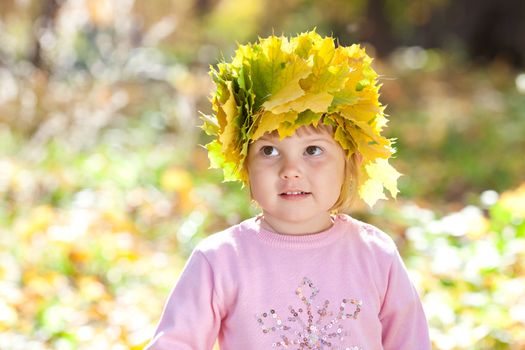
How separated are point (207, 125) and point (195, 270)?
383 millimetres

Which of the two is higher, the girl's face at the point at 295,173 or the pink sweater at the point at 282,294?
the girl's face at the point at 295,173

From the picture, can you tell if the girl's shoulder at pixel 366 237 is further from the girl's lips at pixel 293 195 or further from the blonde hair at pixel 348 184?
the girl's lips at pixel 293 195

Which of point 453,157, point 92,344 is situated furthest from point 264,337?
point 453,157

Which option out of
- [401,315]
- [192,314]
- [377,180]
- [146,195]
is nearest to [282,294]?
[192,314]

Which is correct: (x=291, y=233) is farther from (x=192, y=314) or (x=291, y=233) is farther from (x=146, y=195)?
(x=146, y=195)

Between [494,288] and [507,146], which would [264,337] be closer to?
[494,288]

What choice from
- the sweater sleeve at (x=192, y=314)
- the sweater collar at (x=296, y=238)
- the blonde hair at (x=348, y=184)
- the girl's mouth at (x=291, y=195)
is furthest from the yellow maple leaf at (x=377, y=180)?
the sweater sleeve at (x=192, y=314)

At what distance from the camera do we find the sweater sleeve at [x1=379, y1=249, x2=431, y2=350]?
7.96ft

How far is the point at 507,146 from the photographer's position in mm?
8227

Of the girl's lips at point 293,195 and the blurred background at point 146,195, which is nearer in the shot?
the girl's lips at point 293,195

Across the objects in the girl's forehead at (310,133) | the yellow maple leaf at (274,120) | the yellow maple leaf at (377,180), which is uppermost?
the yellow maple leaf at (274,120)

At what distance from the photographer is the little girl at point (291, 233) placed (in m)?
2.30

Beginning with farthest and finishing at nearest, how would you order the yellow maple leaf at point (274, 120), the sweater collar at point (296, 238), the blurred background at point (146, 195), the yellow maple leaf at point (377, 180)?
the blurred background at point (146, 195) → the yellow maple leaf at point (377, 180) → the sweater collar at point (296, 238) → the yellow maple leaf at point (274, 120)

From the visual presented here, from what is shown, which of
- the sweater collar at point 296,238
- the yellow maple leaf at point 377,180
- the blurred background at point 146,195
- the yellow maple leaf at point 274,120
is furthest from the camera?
the blurred background at point 146,195
